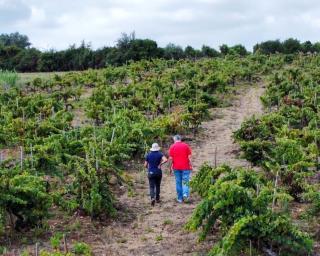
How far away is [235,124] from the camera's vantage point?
23.0 meters

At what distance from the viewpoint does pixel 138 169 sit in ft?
53.9

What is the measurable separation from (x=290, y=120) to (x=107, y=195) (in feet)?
32.0

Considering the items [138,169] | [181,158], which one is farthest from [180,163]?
[138,169]

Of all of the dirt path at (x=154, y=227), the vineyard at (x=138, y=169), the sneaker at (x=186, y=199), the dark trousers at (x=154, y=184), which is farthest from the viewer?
the sneaker at (x=186, y=199)

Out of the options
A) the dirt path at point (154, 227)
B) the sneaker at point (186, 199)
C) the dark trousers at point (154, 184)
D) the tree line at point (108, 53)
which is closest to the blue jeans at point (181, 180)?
the sneaker at point (186, 199)

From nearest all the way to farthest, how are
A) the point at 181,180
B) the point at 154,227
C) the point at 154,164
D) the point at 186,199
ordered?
the point at 154,227 < the point at 154,164 < the point at 181,180 < the point at 186,199

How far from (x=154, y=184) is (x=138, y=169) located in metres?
3.74

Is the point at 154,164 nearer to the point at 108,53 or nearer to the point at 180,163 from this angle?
the point at 180,163

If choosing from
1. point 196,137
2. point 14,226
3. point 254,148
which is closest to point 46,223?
point 14,226

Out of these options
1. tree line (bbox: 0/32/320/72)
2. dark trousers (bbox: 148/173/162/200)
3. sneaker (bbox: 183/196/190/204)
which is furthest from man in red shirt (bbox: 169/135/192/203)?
tree line (bbox: 0/32/320/72)

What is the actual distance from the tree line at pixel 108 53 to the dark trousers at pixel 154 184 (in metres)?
40.3

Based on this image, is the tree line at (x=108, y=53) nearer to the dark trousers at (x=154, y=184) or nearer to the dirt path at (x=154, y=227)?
the dirt path at (x=154, y=227)

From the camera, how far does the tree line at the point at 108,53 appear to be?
5375cm

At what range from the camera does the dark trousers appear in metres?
12.5
